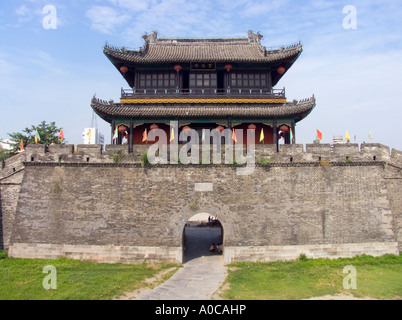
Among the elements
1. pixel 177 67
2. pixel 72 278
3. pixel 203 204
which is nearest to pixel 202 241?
pixel 203 204

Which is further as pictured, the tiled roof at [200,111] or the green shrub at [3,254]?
the tiled roof at [200,111]

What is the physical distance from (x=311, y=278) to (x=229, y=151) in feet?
19.0

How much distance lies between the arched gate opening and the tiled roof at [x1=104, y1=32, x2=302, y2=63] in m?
9.28

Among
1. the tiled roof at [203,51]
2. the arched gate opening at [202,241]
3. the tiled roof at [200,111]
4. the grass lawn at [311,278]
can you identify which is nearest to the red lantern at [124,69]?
the tiled roof at [203,51]

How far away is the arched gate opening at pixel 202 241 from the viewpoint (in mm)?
14164

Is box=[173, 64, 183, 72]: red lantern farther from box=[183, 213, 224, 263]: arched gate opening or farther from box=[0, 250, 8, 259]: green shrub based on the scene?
box=[0, 250, 8, 259]: green shrub

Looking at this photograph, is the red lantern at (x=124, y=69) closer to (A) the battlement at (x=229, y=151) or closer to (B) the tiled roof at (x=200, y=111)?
(B) the tiled roof at (x=200, y=111)

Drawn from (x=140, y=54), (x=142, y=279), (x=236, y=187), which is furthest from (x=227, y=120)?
(x=142, y=279)

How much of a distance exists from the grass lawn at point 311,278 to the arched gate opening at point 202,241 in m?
2.38

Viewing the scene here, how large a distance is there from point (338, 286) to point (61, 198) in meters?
11.2

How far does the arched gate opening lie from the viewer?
558 inches

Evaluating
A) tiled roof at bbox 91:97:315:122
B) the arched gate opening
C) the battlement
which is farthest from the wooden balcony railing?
the arched gate opening

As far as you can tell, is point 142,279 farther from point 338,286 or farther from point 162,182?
point 338,286

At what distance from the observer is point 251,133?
51.0ft
